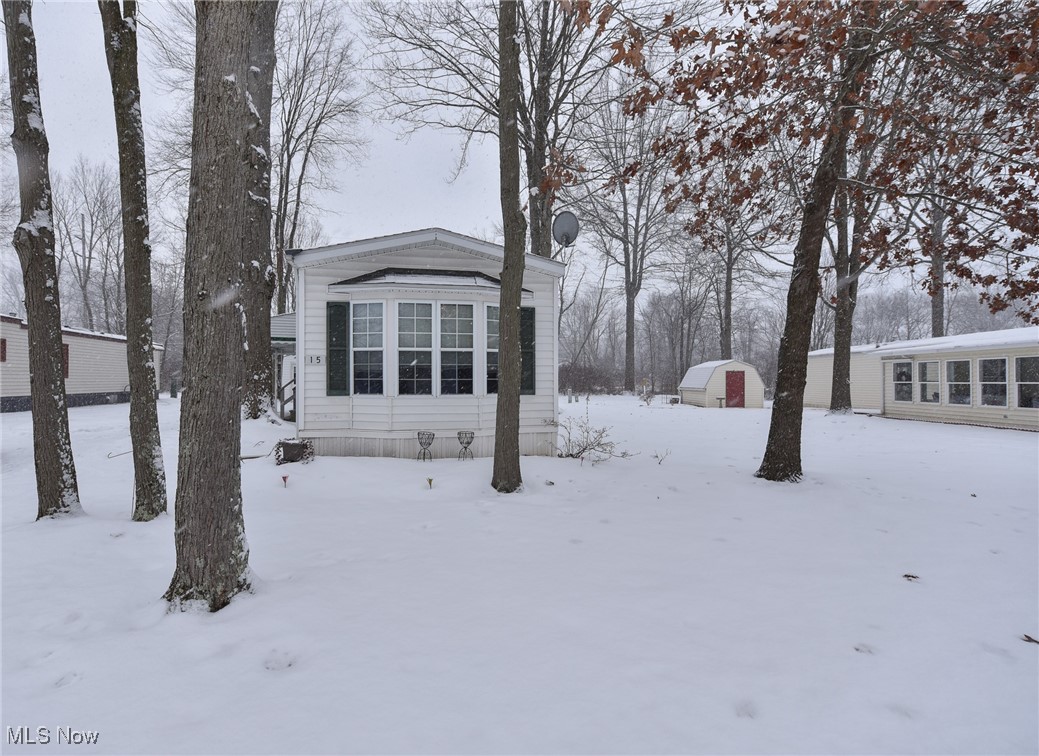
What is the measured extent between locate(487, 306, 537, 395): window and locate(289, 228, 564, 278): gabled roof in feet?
2.77

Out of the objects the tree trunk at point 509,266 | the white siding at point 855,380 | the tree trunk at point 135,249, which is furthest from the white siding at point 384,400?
the white siding at point 855,380

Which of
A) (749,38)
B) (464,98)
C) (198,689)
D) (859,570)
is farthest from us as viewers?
(464,98)

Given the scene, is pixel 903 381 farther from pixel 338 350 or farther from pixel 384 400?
pixel 338 350

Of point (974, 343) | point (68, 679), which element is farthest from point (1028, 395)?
point (68, 679)

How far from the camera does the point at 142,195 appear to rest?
4.62 meters

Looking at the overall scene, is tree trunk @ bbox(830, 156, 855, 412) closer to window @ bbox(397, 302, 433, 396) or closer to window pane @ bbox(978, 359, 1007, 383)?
window pane @ bbox(978, 359, 1007, 383)

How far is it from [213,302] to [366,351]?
16.6 ft

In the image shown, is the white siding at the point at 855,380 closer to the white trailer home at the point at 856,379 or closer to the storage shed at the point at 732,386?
the white trailer home at the point at 856,379

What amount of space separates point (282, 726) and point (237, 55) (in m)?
3.41

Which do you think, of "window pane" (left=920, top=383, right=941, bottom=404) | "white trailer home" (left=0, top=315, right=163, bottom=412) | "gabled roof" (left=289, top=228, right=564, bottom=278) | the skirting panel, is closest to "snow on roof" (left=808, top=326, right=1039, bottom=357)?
"window pane" (left=920, top=383, right=941, bottom=404)

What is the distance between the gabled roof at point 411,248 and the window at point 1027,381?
12.9 m

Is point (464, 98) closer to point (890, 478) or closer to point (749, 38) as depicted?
point (749, 38)

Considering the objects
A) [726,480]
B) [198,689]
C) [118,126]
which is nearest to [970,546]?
[726,480]

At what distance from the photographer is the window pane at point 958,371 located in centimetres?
1388
